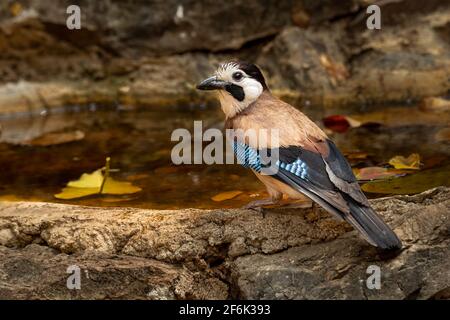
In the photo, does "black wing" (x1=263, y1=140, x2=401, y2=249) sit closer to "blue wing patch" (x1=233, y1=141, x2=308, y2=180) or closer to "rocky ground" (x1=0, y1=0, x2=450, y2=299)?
"blue wing patch" (x1=233, y1=141, x2=308, y2=180)

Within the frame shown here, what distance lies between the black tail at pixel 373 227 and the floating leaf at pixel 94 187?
1.91 meters

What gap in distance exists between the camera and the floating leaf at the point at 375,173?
554 centimetres

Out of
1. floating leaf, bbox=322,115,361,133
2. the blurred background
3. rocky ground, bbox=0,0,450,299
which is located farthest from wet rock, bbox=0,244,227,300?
rocky ground, bbox=0,0,450,299

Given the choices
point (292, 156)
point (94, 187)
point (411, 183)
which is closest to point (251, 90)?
point (292, 156)

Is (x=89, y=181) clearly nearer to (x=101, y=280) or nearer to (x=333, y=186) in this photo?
(x=101, y=280)

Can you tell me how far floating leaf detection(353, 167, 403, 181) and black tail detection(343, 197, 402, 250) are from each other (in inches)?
53.3

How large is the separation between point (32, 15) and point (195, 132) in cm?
226

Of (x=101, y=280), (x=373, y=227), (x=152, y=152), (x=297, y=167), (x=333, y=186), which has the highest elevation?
(x=152, y=152)

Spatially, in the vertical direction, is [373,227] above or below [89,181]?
below

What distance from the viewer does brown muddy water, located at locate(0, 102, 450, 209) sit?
5621 millimetres

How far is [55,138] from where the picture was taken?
733 centimetres

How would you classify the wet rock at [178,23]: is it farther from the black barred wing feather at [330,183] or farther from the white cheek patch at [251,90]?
the black barred wing feather at [330,183]

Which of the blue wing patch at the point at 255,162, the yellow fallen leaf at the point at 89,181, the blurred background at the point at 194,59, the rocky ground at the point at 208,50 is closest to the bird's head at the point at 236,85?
the blue wing patch at the point at 255,162

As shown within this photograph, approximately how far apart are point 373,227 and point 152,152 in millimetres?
3018
